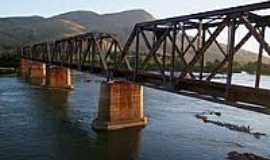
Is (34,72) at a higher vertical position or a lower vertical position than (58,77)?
higher

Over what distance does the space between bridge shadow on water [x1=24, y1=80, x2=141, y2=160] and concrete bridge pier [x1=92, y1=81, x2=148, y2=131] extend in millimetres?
874

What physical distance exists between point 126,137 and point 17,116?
14.6m

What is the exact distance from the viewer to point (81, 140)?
30.6 metres

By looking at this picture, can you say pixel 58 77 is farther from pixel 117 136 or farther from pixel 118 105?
pixel 117 136

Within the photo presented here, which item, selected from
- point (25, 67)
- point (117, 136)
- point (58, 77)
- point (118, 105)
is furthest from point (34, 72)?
point (117, 136)

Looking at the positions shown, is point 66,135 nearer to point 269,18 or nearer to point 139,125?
point 139,125

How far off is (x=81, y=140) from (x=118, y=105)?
212 inches

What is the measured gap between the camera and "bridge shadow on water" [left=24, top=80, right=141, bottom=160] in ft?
89.0

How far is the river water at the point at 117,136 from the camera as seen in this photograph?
2719cm

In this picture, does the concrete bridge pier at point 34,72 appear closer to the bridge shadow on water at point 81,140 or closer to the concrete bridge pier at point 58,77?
the concrete bridge pier at point 58,77

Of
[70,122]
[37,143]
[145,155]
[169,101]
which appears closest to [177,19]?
[145,155]

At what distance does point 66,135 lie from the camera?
32188mm

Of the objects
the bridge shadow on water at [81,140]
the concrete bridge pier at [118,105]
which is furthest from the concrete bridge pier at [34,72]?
the concrete bridge pier at [118,105]

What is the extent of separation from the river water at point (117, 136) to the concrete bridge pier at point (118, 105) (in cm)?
104
